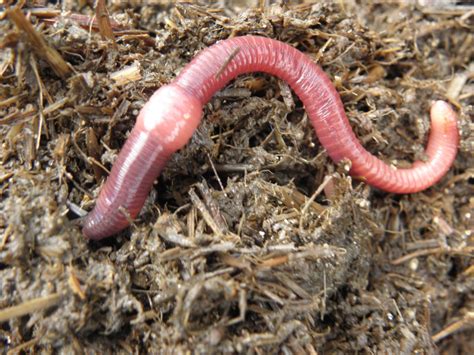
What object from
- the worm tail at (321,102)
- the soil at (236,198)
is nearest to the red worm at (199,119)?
the worm tail at (321,102)

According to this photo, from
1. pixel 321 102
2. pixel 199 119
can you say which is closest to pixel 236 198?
pixel 199 119

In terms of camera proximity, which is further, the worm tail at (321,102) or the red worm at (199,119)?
the worm tail at (321,102)

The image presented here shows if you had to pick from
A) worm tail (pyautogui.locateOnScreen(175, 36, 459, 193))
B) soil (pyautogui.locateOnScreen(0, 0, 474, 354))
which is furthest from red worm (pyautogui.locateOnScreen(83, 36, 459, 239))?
soil (pyautogui.locateOnScreen(0, 0, 474, 354))

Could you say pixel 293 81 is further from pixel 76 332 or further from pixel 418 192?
pixel 76 332

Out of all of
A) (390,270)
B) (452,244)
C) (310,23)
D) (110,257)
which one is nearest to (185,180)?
(110,257)

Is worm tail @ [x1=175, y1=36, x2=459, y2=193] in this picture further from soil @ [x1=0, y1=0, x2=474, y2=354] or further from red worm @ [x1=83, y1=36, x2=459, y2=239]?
soil @ [x1=0, y1=0, x2=474, y2=354]

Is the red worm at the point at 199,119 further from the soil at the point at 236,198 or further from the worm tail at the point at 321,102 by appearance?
the soil at the point at 236,198
